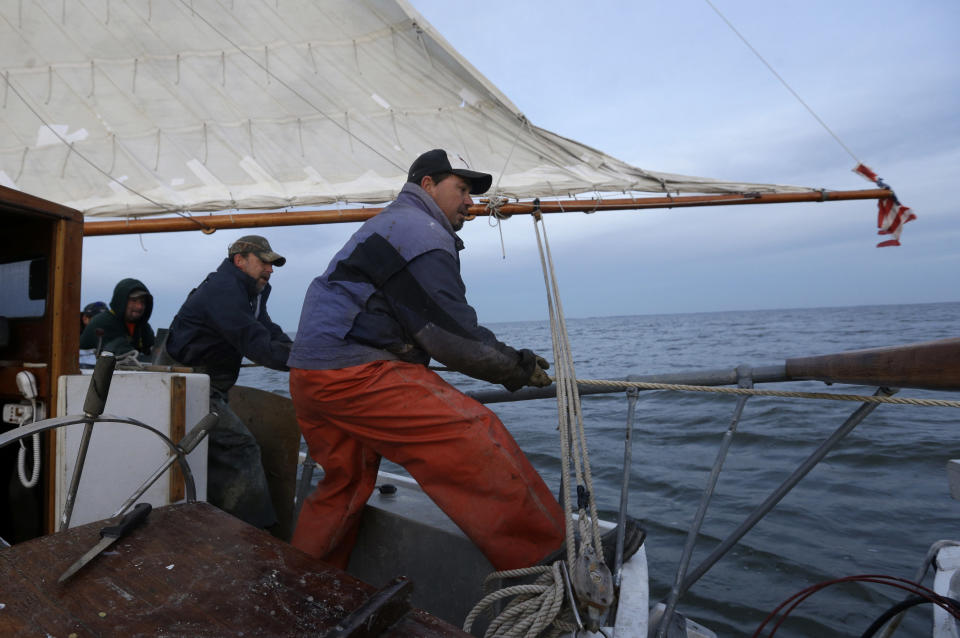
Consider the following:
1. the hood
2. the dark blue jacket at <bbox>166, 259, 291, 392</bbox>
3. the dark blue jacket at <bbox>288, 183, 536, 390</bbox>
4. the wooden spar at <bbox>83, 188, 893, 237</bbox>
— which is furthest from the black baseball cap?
the hood

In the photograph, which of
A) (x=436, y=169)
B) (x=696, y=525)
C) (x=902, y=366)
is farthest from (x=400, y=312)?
(x=902, y=366)

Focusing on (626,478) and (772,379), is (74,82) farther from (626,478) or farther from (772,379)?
(772,379)

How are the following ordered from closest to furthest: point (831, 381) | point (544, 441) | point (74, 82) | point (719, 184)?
point (831, 381) → point (74, 82) → point (719, 184) → point (544, 441)

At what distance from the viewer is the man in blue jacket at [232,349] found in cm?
285

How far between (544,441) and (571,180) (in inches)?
172

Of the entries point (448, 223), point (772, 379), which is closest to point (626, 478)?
point (772, 379)

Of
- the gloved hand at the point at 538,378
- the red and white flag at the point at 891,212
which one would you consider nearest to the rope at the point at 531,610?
the gloved hand at the point at 538,378

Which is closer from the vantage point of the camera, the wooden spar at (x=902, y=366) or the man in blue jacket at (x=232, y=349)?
the wooden spar at (x=902, y=366)

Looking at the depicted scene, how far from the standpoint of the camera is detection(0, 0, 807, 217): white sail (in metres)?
4.29

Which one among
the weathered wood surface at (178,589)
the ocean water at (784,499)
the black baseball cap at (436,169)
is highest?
the black baseball cap at (436,169)

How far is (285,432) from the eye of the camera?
3.19 metres

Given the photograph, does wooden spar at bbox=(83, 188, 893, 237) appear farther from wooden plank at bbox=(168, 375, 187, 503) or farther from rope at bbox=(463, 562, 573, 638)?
rope at bbox=(463, 562, 573, 638)

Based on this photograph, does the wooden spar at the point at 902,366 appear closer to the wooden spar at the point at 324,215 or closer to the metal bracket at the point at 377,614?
the metal bracket at the point at 377,614

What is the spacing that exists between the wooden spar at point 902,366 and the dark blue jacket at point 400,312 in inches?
41.1
